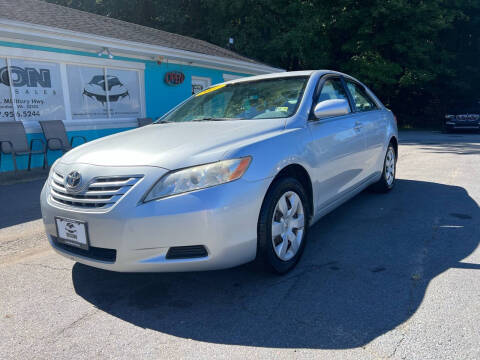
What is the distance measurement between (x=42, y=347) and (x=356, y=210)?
3543mm

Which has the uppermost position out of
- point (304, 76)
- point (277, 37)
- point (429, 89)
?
point (277, 37)

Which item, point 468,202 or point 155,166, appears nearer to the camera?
point 155,166

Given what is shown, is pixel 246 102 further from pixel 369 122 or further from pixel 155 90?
pixel 155 90

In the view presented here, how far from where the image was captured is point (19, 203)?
17.5ft

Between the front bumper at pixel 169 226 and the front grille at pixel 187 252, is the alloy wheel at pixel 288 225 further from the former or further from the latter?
the front grille at pixel 187 252

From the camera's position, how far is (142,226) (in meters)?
2.30

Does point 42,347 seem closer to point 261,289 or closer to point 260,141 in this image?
point 261,289

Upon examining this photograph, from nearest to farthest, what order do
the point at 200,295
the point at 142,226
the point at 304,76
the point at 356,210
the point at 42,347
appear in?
the point at 42,347 < the point at 142,226 < the point at 200,295 < the point at 304,76 < the point at 356,210

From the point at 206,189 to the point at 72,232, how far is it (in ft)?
3.18

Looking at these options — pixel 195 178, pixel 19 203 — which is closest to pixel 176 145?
pixel 195 178

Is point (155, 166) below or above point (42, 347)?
above

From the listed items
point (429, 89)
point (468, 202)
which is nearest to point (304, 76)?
point (468, 202)

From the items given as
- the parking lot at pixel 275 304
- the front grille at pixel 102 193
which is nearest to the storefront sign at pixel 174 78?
the parking lot at pixel 275 304

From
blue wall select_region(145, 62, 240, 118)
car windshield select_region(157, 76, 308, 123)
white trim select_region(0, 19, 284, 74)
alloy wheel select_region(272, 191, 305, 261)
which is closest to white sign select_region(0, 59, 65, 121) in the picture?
white trim select_region(0, 19, 284, 74)
